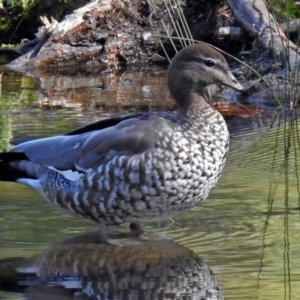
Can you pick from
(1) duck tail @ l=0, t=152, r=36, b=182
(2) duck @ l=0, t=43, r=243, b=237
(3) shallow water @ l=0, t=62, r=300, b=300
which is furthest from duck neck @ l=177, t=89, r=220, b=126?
(1) duck tail @ l=0, t=152, r=36, b=182

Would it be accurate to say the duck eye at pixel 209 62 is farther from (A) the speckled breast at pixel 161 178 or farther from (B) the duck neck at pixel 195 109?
(A) the speckled breast at pixel 161 178

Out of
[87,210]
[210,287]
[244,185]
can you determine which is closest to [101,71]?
[244,185]

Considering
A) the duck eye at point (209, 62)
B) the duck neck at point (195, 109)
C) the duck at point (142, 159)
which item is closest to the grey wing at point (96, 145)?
the duck at point (142, 159)

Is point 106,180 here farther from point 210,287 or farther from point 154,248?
point 210,287

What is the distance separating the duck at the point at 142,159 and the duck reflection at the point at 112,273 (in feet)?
0.77

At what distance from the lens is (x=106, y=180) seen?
17.6 ft

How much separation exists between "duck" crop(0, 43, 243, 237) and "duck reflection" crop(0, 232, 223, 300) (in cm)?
23

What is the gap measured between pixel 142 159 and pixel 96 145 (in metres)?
0.42

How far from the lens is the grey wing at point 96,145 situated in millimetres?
5332

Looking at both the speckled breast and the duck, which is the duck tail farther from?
the speckled breast

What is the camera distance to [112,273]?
4754mm

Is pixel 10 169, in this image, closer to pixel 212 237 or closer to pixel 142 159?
pixel 142 159

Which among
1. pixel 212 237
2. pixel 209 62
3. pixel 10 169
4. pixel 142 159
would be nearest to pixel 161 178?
pixel 142 159

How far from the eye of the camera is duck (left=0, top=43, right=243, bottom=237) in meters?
5.18
